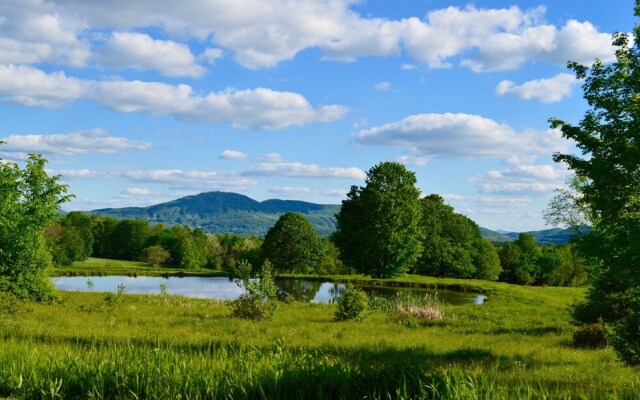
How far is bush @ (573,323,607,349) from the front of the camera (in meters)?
19.0

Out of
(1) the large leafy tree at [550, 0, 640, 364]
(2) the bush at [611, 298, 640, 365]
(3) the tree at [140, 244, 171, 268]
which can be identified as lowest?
(3) the tree at [140, 244, 171, 268]

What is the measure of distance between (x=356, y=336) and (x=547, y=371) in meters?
8.16

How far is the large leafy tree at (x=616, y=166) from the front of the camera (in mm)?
13211

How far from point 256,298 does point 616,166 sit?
17.6m

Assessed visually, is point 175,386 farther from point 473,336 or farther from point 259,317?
point 259,317

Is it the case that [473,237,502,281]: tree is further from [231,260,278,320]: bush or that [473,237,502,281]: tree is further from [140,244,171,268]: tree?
[140,244,171,268]: tree

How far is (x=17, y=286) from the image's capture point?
29.9m

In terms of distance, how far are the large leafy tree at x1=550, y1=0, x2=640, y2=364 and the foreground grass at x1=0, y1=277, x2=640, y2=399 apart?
2.85 meters

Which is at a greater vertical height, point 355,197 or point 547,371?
point 355,197

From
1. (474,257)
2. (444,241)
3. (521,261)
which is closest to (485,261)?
(474,257)

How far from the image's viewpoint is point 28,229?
29.8 meters

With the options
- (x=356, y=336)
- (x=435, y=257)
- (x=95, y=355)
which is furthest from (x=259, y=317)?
(x=435, y=257)

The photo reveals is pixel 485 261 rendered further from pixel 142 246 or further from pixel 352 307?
pixel 142 246

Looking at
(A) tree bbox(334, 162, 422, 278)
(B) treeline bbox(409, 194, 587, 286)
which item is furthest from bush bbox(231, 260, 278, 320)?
(B) treeline bbox(409, 194, 587, 286)
